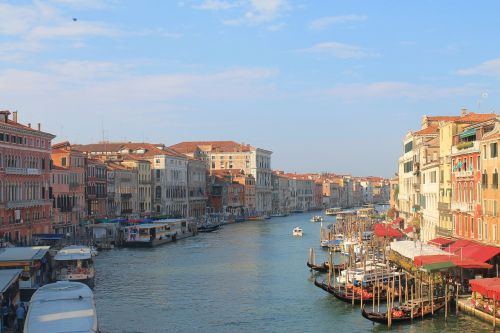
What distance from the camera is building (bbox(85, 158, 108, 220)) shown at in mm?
47844

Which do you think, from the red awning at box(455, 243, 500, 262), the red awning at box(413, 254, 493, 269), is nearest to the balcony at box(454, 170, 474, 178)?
the red awning at box(455, 243, 500, 262)

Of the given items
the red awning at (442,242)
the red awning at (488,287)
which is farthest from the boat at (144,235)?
the red awning at (488,287)

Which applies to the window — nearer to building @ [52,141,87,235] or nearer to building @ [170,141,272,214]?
building @ [52,141,87,235]

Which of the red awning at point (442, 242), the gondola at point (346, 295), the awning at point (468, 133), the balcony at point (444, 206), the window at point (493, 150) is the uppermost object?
the awning at point (468, 133)

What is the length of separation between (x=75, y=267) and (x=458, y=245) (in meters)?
12.6

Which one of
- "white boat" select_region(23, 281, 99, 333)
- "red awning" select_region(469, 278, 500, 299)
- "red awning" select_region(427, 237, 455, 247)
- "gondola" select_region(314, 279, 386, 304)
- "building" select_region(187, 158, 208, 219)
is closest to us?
"white boat" select_region(23, 281, 99, 333)

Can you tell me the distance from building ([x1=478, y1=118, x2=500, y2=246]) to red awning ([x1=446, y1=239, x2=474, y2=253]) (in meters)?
0.76

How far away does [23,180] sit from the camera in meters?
34.1

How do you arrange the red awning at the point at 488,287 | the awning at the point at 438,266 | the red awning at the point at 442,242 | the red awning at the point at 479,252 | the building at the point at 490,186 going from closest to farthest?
1. the red awning at the point at 488,287
2. the awning at the point at 438,266
3. the red awning at the point at 479,252
4. the building at the point at 490,186
5. the red awning at the point at 442,242

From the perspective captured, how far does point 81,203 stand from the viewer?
45750 mm

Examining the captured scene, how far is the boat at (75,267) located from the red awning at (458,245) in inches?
467

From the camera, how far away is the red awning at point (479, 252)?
19.6m

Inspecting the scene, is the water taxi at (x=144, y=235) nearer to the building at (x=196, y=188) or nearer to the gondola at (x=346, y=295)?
the gondola at (x=346, y=295)

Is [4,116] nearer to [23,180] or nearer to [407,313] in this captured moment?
[23,180]
